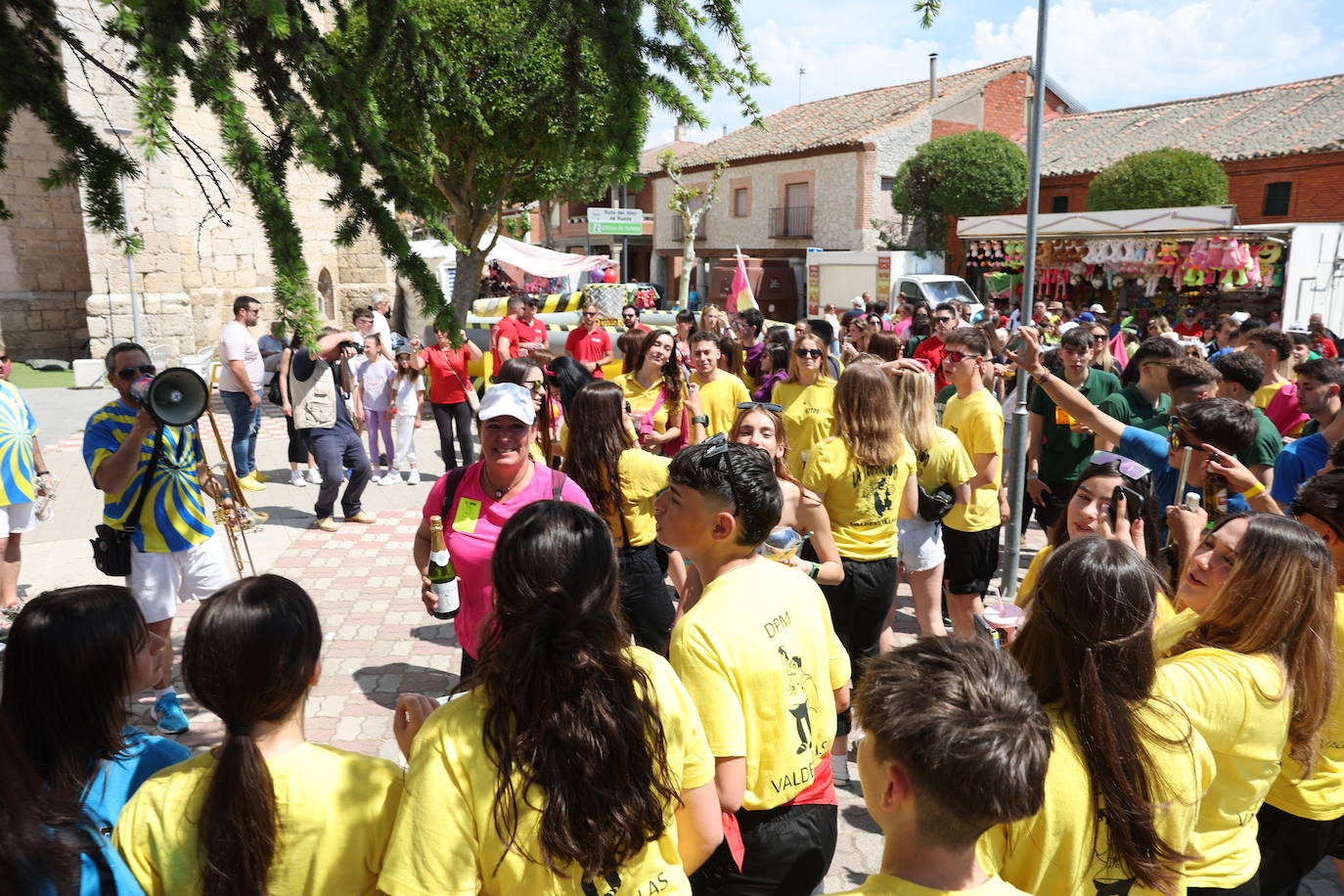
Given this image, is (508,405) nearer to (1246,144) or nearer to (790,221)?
(1246,144)

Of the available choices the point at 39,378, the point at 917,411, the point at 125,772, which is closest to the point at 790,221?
the point at 39,378

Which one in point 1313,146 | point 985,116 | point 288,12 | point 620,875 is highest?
point 985,116

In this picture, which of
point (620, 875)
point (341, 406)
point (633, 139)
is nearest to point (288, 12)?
point (633, 139)

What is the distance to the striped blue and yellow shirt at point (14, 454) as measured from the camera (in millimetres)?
5051

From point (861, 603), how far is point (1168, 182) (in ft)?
68.4

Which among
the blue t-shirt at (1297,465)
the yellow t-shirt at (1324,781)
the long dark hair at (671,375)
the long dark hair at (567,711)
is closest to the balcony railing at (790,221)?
the long dark hair at (671,375)

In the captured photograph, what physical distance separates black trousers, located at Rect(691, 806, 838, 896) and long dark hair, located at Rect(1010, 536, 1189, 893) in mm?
736

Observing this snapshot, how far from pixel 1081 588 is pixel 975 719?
0.56m

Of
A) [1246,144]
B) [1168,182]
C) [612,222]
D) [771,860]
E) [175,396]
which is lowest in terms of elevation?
[771,860]

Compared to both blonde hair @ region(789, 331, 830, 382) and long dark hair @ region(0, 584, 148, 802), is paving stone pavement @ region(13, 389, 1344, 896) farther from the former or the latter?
long dark hair @ region(0, 584, 148, 802)

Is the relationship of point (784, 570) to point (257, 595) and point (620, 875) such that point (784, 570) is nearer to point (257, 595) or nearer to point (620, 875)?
point (620, 875)

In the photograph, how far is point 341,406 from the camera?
26.3 ft

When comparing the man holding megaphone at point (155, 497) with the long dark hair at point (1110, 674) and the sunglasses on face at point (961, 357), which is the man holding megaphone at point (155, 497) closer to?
the long dark hair at point (1110, 674)

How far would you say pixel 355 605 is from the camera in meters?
6.30
